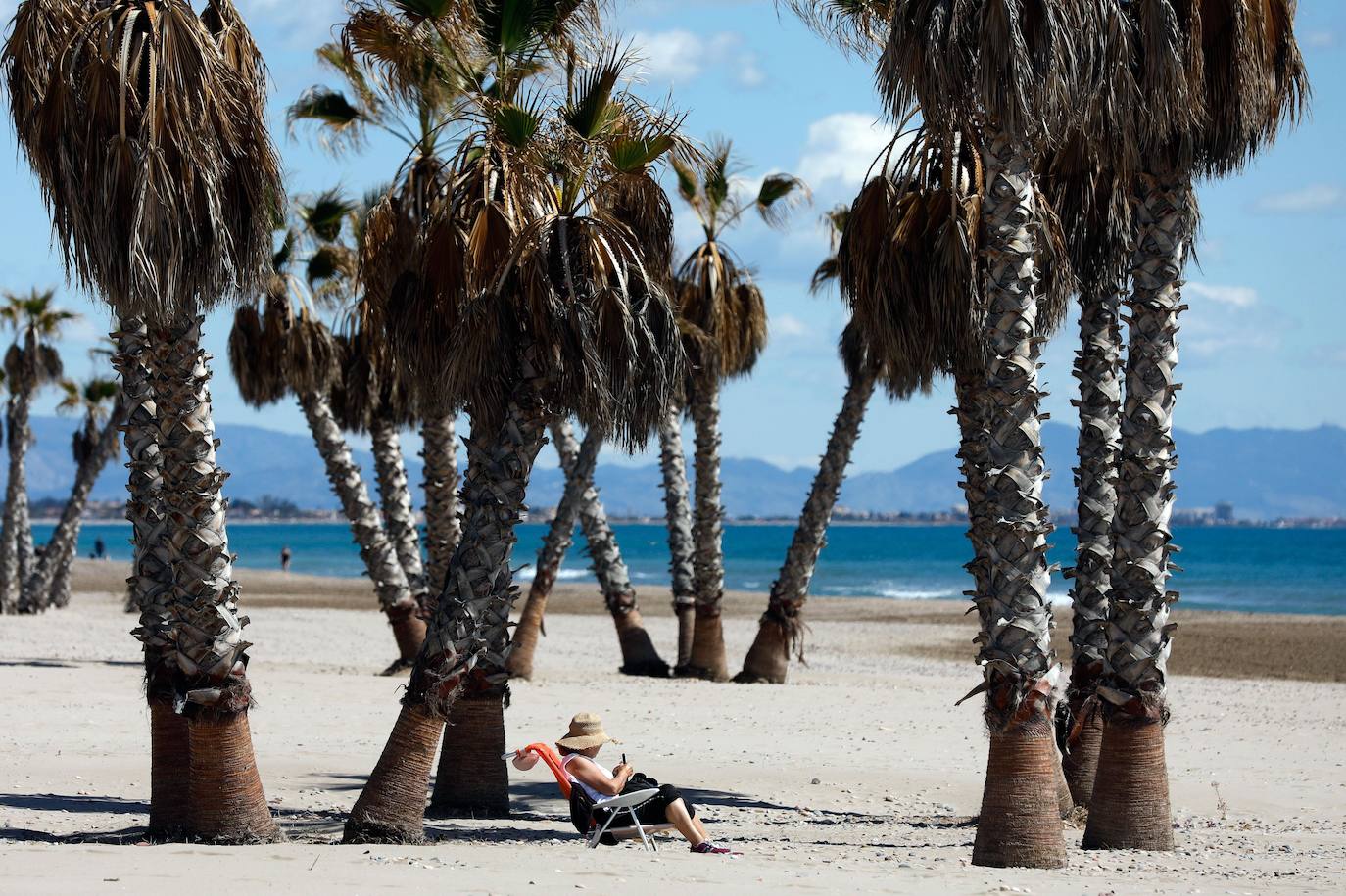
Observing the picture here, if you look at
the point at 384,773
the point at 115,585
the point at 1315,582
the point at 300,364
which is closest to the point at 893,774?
the point at 384,773

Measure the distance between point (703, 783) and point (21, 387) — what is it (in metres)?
27.0

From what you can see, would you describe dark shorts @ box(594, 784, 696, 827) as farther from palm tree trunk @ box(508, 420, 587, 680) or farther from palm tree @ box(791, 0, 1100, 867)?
palm tree trunk @ box(508, 420, 587, 680)

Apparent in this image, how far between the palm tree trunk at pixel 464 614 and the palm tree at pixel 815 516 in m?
10.1

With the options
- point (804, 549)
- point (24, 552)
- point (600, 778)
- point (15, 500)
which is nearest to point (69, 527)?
point (15, 500)

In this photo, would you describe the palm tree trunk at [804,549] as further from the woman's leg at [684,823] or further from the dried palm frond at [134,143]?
the dried palm frond at [134,143]

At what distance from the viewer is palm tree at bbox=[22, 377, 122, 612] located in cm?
3425

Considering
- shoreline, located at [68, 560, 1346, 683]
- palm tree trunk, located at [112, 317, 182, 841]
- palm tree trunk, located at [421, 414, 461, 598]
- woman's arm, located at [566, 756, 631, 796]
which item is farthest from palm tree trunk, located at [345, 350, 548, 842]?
shoreline, located at [68, 560, 1346, 683]

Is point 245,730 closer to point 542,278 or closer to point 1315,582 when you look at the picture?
point 542,278

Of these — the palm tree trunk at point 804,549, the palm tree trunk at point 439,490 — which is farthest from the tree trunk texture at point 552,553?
the palm tree trunk at point 804,549

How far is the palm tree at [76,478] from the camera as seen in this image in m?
34.2

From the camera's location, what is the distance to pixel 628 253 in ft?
35.1

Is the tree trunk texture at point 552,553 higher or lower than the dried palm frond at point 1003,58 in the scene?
lower

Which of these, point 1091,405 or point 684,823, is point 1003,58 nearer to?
point 1091,405

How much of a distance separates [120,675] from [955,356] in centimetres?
1403
